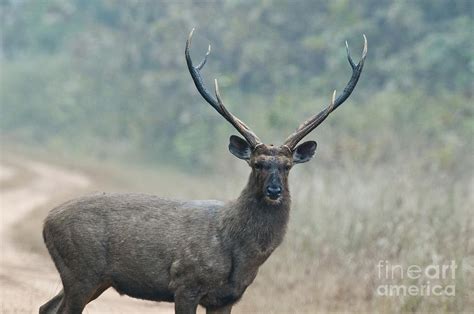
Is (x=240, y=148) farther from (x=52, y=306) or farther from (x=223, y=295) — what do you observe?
(x=52, y=306)

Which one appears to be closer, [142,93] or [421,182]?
[421,182]

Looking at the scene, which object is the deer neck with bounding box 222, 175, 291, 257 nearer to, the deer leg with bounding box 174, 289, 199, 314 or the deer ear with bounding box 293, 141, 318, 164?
the deer ear with bounding box 293, 141, 318, 164

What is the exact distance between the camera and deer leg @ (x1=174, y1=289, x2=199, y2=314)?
7012 mm

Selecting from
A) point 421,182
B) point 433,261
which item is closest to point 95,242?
point 433,261

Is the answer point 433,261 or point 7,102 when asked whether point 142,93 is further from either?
point 433,261

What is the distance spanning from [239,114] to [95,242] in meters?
18.9

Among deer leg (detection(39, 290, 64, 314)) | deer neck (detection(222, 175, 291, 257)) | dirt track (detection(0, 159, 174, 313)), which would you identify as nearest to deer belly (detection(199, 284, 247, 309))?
deer neck (detection(222, 175, 291, 257))

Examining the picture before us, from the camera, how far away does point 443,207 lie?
1170cm

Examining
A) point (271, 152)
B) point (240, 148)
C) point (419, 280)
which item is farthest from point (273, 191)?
point (419, 280)

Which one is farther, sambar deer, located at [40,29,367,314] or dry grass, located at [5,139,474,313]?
dry grass, located at [5,139,474,313]

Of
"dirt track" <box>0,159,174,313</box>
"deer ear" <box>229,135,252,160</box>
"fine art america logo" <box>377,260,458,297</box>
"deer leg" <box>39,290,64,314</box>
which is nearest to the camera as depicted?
"deer ear" <box>229,135,252,160</box>

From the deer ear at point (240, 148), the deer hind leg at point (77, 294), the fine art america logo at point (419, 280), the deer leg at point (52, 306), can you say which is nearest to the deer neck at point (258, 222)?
the deer ear at point (240, 148)

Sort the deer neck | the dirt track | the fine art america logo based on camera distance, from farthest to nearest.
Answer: the dirt track
the fine art america logo
the deer neck

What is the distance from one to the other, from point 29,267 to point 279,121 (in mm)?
9252
